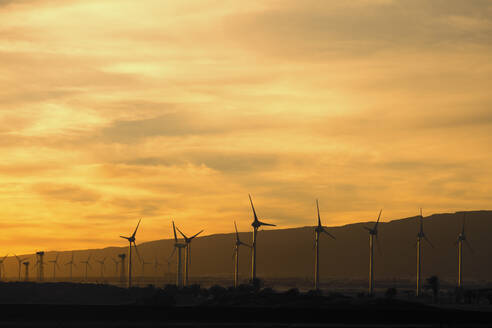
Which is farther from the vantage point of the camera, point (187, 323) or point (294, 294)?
point (294, 294)

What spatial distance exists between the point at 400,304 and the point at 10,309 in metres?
54.3

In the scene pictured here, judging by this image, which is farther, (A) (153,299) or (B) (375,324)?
(A) (153,299)

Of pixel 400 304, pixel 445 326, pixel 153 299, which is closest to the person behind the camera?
pixel 445 326

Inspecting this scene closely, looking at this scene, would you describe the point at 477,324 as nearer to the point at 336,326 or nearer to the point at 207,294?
the point at 336,326

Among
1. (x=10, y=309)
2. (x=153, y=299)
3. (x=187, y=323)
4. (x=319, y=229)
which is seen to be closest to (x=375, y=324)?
(x=187, y=323)

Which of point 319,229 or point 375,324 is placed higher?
point 319,229

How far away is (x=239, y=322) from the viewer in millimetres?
88062

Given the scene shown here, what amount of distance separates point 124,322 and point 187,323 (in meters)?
6.91

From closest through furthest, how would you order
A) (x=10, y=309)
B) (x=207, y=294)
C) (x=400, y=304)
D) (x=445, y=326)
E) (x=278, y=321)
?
(x=445, y=326), (x=278, y=321), (x=10, y=309), (x=400, y=304), (x=207, y=294)

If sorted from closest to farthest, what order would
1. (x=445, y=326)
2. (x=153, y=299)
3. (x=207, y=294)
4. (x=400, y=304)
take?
(x=445, y=326) → (x=400, y=304) → (x=153, y=299) → (x=207, y=294)

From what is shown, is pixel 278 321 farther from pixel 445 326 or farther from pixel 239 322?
pixel 445 326

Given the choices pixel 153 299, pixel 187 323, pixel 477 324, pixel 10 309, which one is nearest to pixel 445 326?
pixel 477 324

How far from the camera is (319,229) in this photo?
7377 inches

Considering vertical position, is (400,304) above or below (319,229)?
below
